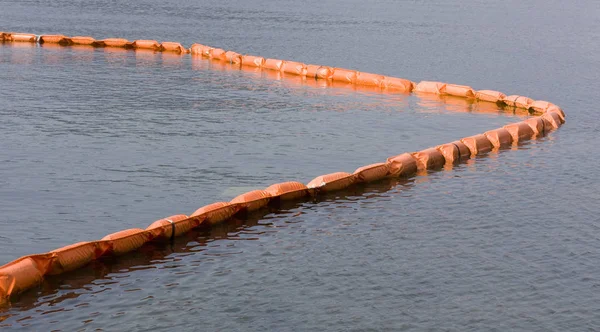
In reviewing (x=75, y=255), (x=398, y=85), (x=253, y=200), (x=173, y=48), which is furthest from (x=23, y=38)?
(x=75, y=255)

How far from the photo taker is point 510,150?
50.9 meters

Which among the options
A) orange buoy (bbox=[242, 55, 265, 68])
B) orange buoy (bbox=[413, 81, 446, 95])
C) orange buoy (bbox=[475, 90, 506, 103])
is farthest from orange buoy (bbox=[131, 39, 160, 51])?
orange buoy (bbox=[475, 90, 506, 103])

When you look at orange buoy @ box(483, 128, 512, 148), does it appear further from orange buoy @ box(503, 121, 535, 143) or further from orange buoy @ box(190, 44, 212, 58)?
orange buoy @ box(190, 44, 212, 58)

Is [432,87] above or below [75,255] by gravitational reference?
above

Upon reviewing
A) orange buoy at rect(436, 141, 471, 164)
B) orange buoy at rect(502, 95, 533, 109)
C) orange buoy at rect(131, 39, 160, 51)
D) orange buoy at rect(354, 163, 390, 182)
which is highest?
orange buoy at rect(131, 39, 160, 51)

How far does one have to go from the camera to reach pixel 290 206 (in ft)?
129

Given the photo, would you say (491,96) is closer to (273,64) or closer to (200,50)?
(273,64)

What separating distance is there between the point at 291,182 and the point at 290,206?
53.5 inches

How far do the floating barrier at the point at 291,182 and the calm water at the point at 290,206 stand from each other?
2.29 ft

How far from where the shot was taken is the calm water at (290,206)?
28656mm

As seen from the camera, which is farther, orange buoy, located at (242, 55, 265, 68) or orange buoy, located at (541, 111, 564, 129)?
orange buoy, located at (242, 55, 265, 68)

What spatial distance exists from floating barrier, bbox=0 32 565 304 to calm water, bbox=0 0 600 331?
0.70m

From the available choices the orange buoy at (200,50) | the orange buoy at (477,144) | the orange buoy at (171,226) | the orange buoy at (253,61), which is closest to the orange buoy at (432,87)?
the orange buoy at (253,61)

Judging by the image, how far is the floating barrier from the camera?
3048 cm
